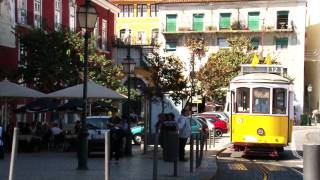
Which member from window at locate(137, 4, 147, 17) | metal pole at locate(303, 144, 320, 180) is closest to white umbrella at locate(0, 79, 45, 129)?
metal pole at locate(303, 144, 320, 180)

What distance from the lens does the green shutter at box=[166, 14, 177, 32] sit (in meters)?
76.9

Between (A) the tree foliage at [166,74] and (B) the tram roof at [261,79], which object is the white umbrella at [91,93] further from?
(B) the tram roof at [261,79]

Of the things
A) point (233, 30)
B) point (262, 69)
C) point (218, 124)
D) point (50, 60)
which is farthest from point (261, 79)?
point (233, 30)

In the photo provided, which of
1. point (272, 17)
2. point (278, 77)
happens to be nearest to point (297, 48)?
point (272, 17)

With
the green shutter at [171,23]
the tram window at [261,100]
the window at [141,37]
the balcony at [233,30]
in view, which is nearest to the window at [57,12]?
the tram window at [261,100]

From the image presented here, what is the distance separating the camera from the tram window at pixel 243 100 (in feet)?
75.9

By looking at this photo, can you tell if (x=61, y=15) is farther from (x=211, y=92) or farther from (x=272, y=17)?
(x=272, y=17)

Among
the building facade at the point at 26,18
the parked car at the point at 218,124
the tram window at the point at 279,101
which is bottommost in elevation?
the parked car at the point at 218,124

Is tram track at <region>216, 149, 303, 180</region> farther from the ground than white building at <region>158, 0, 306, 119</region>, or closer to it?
closer to it

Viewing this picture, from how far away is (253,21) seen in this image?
7412 centimetres

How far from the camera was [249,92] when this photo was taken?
75.8 ft

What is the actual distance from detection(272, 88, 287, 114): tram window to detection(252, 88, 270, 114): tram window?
0.82 ft

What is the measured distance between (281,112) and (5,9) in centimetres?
1726

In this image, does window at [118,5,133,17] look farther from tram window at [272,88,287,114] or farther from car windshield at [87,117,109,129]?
tram window at [272,88,287,114]
